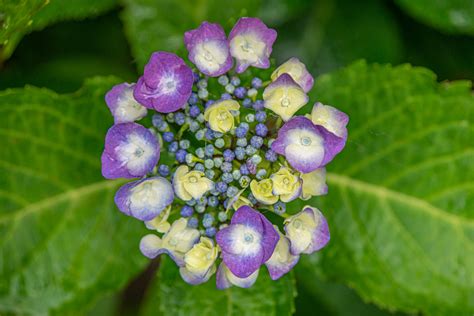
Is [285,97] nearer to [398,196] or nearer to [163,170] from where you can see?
[163,170]

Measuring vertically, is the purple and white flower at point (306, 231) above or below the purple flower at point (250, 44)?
below

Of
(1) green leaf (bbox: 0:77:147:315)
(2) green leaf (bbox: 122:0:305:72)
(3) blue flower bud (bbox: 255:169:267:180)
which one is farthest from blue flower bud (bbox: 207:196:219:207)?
(2) green leaf (bbox: 122:0:305:72)

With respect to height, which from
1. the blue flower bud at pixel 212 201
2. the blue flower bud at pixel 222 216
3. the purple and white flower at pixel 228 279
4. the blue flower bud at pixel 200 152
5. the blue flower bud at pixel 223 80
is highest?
the blue flower bud at pixel 223 80

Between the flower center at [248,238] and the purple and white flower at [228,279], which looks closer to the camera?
the flower center at [248,238]

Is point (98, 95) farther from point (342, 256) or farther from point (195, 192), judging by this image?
point (342, 256)

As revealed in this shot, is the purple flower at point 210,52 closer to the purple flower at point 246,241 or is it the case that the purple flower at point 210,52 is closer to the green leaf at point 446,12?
the purple flower at point 246,241

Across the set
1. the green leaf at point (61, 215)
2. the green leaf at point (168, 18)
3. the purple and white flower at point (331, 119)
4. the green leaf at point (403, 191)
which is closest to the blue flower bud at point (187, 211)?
the purple and white flower at point (331, 119)

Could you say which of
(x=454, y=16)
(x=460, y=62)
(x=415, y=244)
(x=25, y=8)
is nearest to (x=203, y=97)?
(x=25, y=8)

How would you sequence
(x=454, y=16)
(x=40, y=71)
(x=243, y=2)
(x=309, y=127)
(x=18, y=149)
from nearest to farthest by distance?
1. (x=309, y=127)
2. (x=18, y=149)
3. (x=243, y=2)
4. (x=454, y=16)
5. (x=40, y=71)
